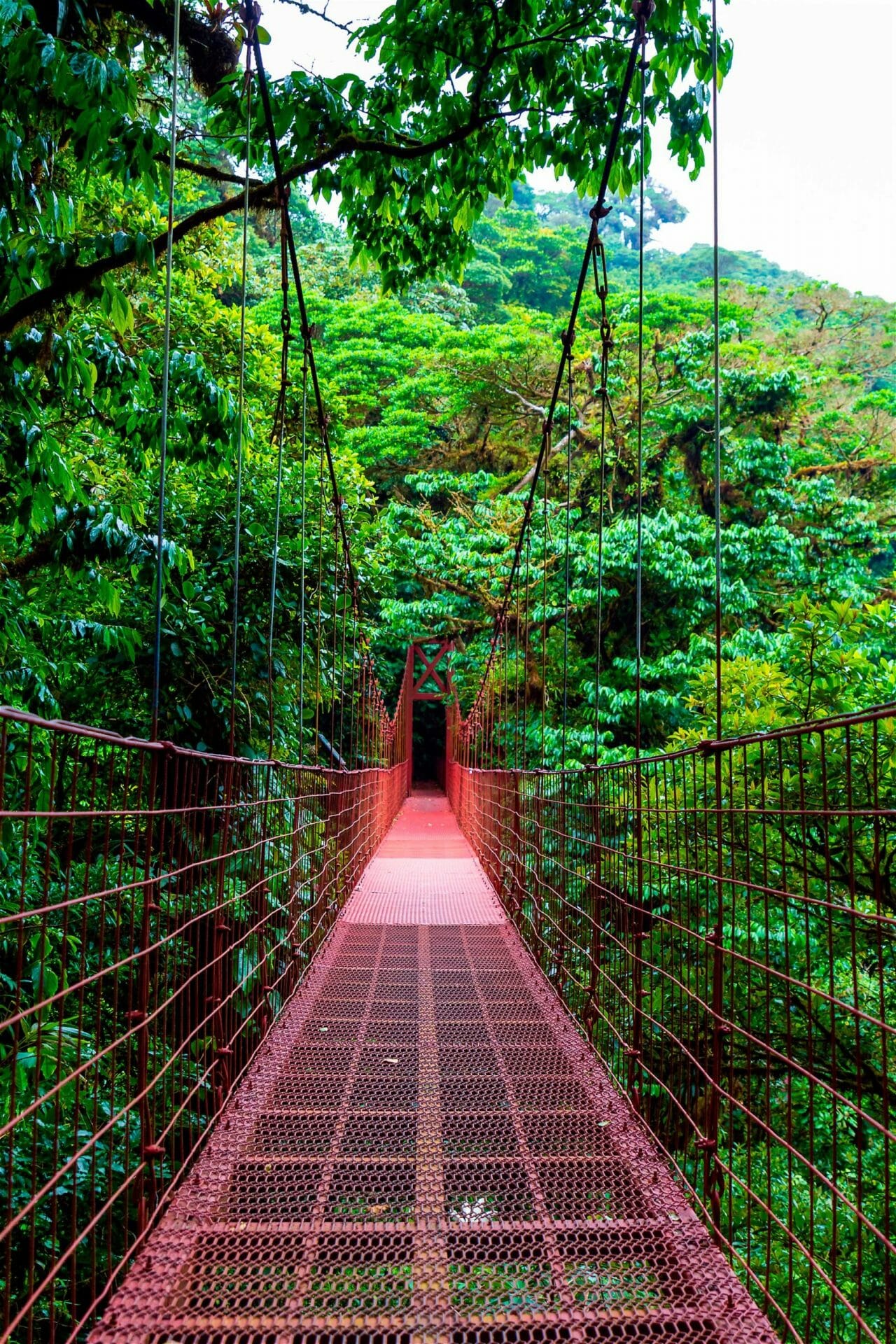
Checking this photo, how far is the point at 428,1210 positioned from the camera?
1.39 metres

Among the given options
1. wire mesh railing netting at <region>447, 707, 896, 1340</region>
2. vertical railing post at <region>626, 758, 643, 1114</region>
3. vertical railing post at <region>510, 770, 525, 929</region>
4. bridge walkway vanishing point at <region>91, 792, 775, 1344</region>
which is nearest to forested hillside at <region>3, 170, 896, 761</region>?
wire mesh railing netting at <region>447, 707, 896, 1340</region>

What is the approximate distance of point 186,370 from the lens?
2268mm

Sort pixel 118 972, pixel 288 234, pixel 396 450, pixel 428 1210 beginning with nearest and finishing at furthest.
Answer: pixel 118 972 < pixel 428 1210 < pixel 288 234 < pixel 396 450

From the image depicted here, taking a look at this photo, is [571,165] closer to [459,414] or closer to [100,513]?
[100,513]

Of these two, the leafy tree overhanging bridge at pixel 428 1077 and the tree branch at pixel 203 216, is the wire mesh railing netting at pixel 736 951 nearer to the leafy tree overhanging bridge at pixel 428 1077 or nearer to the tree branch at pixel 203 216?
the leafy tree overhanging bridge at pixel 428 1077

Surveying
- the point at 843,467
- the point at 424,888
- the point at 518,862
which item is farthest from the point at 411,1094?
the point at 843,467

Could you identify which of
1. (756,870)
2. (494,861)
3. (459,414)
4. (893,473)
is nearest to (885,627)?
(756,870)

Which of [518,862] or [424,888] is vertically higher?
[518,862]

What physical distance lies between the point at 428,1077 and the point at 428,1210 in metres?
0.61

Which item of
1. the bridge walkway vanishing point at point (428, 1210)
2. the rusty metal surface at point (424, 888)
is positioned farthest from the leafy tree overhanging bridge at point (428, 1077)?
the rusty metal surface at point (424, 888)

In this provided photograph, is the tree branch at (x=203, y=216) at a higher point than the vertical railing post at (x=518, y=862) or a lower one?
higher

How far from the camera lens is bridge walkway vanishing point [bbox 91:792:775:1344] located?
109 centimetres

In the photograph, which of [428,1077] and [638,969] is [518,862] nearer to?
A: [428,1077]

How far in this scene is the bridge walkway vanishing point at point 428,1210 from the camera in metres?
1.09
